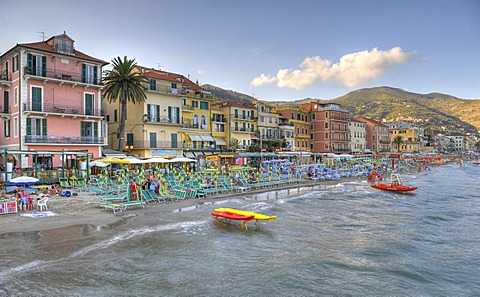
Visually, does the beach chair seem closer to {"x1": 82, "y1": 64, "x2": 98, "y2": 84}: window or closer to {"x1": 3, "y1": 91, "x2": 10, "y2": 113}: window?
{"x1": 82, "y1": 64, "x2": 98, "y2": 84}: window

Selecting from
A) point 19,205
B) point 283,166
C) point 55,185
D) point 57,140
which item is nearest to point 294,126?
point 283,166

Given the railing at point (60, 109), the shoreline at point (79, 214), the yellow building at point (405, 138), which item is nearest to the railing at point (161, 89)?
the railing at point (60, 109)

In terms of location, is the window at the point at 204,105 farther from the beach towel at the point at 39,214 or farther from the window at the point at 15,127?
the beach towel at the point at 39,214

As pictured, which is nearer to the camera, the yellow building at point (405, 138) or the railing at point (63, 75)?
the railing at point (63, 75)

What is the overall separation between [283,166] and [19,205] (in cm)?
3771

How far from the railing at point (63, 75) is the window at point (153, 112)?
8756 mm

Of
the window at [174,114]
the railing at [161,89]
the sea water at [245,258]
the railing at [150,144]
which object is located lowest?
the sea water at [245,258]

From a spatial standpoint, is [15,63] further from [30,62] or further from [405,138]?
[405,138]

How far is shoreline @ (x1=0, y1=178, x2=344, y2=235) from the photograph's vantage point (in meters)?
16.3

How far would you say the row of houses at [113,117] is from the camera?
34875 millimetres

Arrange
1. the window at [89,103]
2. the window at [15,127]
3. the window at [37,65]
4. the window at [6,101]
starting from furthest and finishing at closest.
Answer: the window at [89,103] < the window at [6,101] < the window at [15,127] < the window at [37,65]

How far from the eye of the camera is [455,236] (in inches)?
739

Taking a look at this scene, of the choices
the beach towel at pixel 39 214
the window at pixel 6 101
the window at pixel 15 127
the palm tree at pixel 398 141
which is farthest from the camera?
the palm tree at pixel 398 141

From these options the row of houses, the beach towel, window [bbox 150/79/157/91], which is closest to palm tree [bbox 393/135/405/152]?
the row of houses
